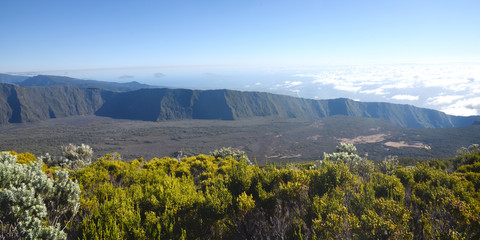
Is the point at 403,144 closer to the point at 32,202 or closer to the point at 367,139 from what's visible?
the point at 367,139

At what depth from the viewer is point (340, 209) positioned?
5.60m

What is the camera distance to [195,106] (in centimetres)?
14475

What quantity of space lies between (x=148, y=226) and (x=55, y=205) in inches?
145

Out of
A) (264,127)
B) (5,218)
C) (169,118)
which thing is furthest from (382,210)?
(169,118)

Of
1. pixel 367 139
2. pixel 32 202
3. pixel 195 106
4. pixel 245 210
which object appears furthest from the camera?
pixel 195 106

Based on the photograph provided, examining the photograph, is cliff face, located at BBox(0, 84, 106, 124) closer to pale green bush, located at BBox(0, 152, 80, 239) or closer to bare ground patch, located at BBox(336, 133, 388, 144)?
pale green bush, located at BBox(0, 152, 80, 239)

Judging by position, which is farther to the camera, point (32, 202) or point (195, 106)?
point (195, 106)

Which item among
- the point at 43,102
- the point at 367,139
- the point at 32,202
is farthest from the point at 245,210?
the point at 43,102

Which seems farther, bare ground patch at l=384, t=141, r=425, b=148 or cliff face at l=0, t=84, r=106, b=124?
cliff face at l=0, t=84, r=106, b=124

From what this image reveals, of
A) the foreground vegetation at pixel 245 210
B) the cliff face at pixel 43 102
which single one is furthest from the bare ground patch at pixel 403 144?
the cliff face at pixel 43 102

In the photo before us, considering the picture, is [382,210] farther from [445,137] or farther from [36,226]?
[445,137]

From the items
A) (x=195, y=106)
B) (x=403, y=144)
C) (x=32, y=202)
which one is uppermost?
(x=32, y=202)

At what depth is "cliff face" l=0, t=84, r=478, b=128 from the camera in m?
135

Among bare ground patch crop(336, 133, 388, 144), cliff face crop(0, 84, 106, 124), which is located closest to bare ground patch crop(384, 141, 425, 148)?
bare ground patch crop(336, 133, 388, 144)
